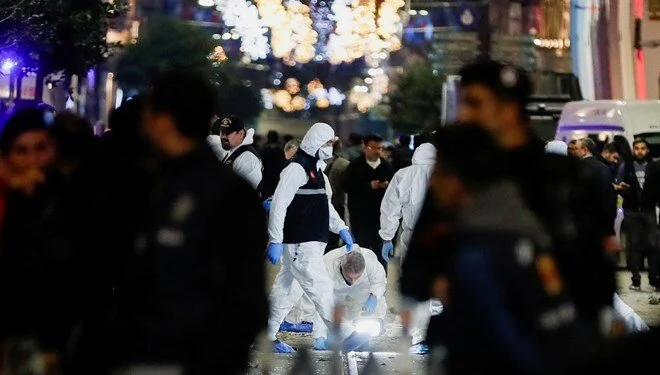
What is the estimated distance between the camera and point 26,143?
19.1 feet

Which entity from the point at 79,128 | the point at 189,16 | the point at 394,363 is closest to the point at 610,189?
the point at 394,363

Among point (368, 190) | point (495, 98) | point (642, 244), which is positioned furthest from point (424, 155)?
point (495, 98)

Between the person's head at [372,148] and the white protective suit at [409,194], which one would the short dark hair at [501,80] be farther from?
the person's head at [372,148]

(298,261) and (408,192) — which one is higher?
(408,192)

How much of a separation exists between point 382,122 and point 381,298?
63144 mm

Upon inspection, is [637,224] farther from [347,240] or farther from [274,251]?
[274,251]

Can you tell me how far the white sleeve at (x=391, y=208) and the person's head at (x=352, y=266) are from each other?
1.98ft

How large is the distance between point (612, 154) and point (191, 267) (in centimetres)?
1326

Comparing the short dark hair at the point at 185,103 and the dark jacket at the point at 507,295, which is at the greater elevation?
the short dark hair at the point at 185,103

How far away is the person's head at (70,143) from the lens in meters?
5.89

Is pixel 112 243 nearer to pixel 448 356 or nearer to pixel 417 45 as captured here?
pixel 448 356

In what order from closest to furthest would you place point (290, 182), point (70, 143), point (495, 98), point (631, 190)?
point (495, 98) < point (70, 143) < point (290, 182) < point (631, 190)

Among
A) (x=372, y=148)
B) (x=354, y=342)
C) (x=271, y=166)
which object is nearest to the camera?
(x=354, y=342)

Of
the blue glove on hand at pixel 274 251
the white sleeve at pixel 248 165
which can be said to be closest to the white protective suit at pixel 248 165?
the white sleeve at pixel 248 165
